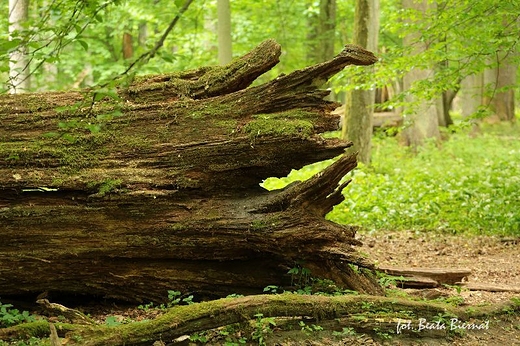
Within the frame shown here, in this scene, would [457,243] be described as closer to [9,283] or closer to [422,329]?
[422,329]

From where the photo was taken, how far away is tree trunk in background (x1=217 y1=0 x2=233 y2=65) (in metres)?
13.1

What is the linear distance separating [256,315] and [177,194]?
62.9 inches

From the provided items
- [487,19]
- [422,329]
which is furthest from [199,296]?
[487,19]

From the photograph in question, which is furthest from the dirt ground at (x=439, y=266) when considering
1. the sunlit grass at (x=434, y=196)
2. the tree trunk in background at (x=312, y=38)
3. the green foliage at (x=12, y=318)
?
the tree trunk in background at (x=312, y=38)

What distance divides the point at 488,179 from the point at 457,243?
3.34 m

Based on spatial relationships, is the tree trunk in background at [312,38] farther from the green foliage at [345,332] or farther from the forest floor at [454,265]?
the green foliage at [345,332]

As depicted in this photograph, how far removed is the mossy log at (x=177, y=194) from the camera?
17.9 feet

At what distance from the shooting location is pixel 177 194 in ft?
18.3

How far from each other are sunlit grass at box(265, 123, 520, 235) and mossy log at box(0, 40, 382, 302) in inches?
202

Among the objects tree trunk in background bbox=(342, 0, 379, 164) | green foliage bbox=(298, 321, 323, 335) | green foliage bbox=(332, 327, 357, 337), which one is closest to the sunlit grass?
tree trunk in background bbox=(342, 0, 379, 164)

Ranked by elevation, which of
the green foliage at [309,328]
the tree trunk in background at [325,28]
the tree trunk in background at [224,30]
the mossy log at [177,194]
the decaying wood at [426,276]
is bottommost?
the decaying wood at [426,276]

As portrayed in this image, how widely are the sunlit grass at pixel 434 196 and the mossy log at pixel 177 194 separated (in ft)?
16.8

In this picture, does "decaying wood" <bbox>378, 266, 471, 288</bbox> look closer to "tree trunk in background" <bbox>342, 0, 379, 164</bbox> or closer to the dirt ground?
the dirt ground

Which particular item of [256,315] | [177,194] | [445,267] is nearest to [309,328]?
[256,315]
